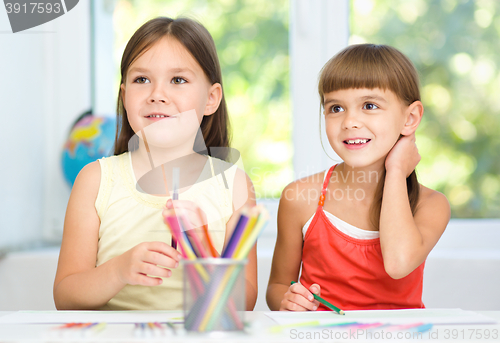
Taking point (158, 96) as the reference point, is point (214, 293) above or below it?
below

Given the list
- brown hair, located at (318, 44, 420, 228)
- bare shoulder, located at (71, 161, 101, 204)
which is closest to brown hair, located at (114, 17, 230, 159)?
bare shoulder, located at (71, 161, 101, 204)

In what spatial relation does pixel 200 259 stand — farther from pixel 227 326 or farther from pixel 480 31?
pixel 480 31

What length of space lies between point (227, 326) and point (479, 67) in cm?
133

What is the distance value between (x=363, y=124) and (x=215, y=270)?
505 mm

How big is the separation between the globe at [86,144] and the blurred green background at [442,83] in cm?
40

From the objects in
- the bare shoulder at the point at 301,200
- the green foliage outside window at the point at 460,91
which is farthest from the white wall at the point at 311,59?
the bare shoulder at the point at 301,200

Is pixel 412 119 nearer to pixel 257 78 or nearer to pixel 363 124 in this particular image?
pixel 363 124

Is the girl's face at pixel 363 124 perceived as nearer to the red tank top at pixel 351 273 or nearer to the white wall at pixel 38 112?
the red tank top at pixel 351 273

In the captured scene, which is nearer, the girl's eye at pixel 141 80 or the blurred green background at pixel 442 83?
the girl's eye at pixel 141 80

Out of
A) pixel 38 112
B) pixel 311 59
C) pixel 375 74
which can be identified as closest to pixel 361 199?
pixel 375 74

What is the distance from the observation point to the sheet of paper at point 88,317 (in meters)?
0.50

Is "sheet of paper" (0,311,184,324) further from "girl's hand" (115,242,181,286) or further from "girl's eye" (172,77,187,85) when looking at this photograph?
"girl's eye" (172,77,187,85)

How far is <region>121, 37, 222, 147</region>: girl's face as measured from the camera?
0.80 m

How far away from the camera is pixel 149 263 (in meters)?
0.54
